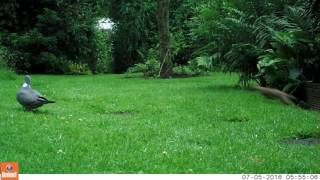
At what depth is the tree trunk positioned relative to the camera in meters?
21.3

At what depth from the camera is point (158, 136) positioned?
24.3 ft

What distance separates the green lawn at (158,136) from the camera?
5793mm

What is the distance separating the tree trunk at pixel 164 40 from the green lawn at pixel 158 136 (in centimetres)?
972

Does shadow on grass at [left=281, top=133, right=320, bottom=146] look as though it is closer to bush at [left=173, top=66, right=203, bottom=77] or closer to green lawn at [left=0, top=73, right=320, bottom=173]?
green lawn at [left=0, top=73, right=320, bottom=173]

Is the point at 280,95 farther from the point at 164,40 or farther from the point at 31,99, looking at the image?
the point at 164,40

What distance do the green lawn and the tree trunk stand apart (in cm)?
972

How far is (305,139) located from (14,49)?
1940cm

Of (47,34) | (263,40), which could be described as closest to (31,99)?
(263,40)

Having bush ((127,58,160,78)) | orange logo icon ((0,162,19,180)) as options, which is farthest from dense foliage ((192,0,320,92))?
orange logo icon ((0,162,19,180))

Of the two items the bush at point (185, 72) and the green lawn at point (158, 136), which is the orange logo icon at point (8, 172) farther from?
the bush at point (185, 72)

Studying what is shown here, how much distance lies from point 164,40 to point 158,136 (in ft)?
47.2

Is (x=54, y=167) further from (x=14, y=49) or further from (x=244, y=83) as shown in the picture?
(x=14, y=49)

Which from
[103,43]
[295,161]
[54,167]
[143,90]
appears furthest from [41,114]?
[103,43]

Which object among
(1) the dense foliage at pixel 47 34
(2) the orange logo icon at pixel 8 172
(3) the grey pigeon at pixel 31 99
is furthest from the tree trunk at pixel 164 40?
(2) the orange logo icon at pixel 8 172
